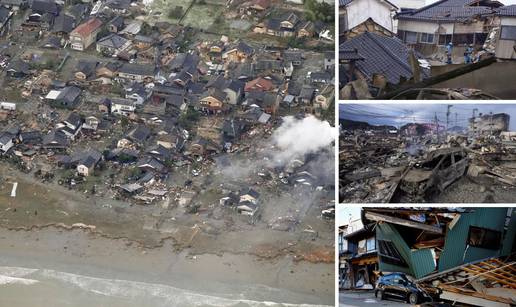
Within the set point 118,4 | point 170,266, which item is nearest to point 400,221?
point 170,266

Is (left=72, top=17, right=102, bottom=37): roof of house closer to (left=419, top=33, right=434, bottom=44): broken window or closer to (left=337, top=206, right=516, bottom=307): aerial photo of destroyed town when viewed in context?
(left=419, top=33, right=434, bottom=44): broken window

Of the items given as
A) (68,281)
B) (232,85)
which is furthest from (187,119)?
(68,281)

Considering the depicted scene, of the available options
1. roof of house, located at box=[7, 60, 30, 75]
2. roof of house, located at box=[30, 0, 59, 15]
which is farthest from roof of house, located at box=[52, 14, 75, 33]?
roof of house, located at box=[7, 60, 30, 75]

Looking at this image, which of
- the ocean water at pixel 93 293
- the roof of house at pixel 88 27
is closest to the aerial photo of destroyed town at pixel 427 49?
the ocean water at pixel 93 293

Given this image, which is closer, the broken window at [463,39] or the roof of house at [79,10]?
the broken window at [463,39]

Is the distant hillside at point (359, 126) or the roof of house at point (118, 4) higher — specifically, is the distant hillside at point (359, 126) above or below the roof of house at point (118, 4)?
above

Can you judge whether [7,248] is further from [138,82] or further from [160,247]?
[138,82]

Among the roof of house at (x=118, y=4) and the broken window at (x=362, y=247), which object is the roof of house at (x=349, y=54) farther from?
the roof of house at (x=118, y=4)

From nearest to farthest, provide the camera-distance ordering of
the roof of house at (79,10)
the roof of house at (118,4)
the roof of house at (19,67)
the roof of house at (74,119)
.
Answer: the roof of house at (74,119), the roof of house at (19,67), the roof of house at (79,10), the roof of house at (118,4)
